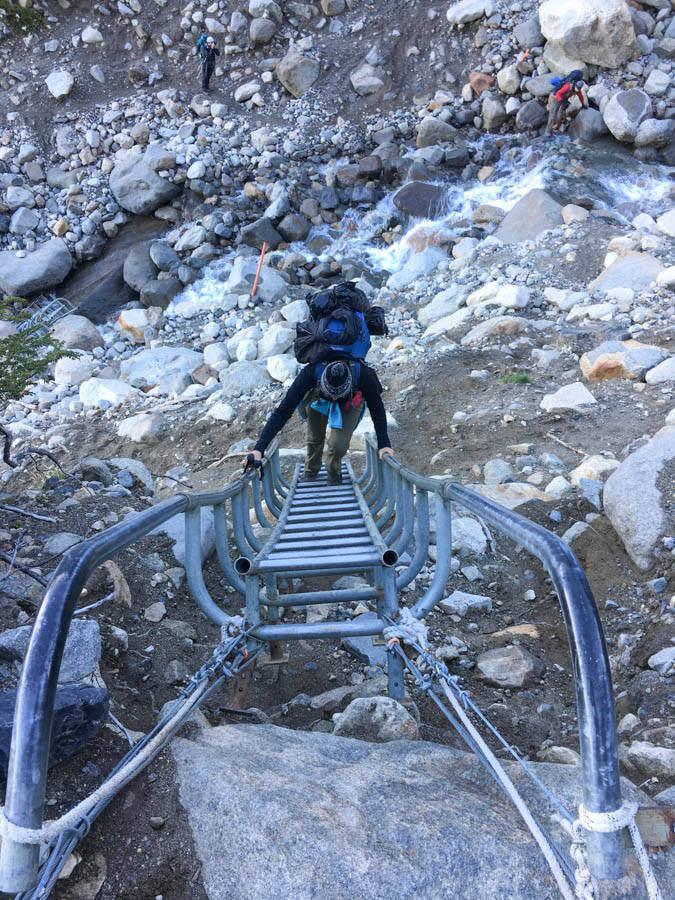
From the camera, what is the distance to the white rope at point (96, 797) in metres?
1.01

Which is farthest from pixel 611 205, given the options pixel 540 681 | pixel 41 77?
pixel 41 77

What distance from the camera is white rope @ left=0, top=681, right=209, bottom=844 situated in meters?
1.01

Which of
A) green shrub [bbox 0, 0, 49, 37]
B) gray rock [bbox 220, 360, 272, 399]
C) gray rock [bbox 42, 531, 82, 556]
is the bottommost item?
gray rock [bbox 220, 360, 272, 399]

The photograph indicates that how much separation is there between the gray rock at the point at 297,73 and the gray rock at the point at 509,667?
1797 cm

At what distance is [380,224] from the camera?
14.0 metres

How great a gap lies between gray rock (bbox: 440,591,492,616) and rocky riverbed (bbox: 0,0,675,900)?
20 millimetres

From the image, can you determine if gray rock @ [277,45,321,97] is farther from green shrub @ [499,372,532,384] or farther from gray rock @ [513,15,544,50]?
green shrub @ [499,372,532,384]

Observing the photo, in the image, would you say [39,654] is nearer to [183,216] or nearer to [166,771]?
[166,771]

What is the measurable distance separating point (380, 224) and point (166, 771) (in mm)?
13809

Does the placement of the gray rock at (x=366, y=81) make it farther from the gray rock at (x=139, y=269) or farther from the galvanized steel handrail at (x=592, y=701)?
the galvanized steel handrail at (x=592, y=701)

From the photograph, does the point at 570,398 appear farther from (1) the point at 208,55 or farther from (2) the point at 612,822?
(1) the point at 208,55

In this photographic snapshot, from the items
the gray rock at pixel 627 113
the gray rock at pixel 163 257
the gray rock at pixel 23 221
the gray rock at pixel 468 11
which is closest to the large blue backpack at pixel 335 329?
the gray rock at pixel 163 257

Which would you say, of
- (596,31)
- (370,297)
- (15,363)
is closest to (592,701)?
(15,363)

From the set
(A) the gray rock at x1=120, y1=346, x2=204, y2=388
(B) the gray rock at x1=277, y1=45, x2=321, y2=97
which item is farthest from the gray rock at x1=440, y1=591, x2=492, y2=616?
(B) the gray rock at x1=277, y1=45, x2=321, y2=97
